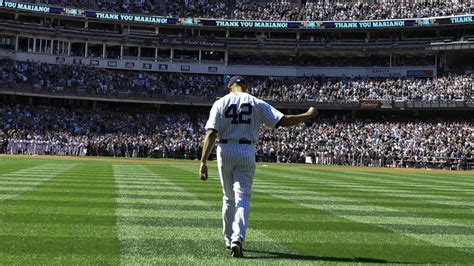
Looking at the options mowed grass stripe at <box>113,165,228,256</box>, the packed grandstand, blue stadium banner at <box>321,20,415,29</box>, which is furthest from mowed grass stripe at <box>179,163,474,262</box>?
blue stadium banner at <box>321,20,415,29</box>

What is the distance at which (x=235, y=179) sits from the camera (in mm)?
7195

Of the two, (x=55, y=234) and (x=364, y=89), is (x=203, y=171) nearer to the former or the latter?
(x=55, y=234)

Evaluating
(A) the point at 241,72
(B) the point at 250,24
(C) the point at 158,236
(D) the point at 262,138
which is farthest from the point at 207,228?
(B) the point at 250,24

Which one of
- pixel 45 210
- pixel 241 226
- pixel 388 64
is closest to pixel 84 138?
pixel 388 64

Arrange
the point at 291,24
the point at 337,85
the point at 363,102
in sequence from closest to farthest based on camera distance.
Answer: the point at 363,102 → the point at 337,85 → the point at 291,24

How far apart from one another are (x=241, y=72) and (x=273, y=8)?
959 cm

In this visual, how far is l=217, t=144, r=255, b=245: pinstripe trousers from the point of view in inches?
279

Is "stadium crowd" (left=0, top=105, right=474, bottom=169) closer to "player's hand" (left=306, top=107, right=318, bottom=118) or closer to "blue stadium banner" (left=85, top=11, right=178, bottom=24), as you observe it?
"blue stadium banner" (left=85, top=11, right=178, bottom=24)

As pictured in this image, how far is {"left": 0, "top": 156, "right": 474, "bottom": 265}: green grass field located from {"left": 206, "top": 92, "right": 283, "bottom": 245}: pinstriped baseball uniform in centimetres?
66

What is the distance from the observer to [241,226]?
690 cm

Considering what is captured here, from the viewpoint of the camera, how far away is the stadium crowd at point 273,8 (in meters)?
65.9

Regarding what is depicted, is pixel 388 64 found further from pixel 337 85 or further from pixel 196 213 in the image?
pixel 196 213

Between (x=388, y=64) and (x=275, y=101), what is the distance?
46.3ft

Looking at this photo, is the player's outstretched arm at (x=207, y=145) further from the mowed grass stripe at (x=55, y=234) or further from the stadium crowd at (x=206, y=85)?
the stadium crowd at (x=206, y=85)
